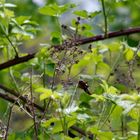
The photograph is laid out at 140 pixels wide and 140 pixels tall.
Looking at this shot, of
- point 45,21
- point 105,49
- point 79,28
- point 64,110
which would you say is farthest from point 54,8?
point 45,21

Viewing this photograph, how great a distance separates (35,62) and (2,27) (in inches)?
6.0

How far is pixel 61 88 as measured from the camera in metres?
1.35

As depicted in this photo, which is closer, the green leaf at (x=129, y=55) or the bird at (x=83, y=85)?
the bird at (x=83, y=85)

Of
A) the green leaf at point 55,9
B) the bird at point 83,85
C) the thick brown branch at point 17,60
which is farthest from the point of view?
the thick brown branch at point 17,60

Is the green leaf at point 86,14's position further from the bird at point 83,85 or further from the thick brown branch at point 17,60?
the bird at point 83,85

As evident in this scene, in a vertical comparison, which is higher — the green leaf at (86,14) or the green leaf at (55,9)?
the green leaf at (55,9)

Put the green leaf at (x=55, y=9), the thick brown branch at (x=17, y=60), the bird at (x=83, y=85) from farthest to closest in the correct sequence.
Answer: the thick brown branch at (x=17, y=60) < the green leaf at (x=55, y=9) < the bird at (x=83, y=85)

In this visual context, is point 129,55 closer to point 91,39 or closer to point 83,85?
point 91,39

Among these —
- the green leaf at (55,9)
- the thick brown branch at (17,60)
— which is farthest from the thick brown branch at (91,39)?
the green leaf at (55,9)

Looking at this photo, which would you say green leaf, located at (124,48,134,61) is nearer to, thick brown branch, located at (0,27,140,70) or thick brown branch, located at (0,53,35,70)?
thick brown branch, located at (0,27,140,70)

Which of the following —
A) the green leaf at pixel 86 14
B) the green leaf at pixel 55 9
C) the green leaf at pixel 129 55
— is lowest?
the green leaf at pixel 129 55

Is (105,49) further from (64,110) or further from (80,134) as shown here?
(64,110)

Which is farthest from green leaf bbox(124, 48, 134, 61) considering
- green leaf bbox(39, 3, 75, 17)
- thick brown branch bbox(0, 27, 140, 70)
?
green leaf bbox(39, 3, 75, 17)

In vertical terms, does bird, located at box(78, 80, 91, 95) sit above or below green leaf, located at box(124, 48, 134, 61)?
above
